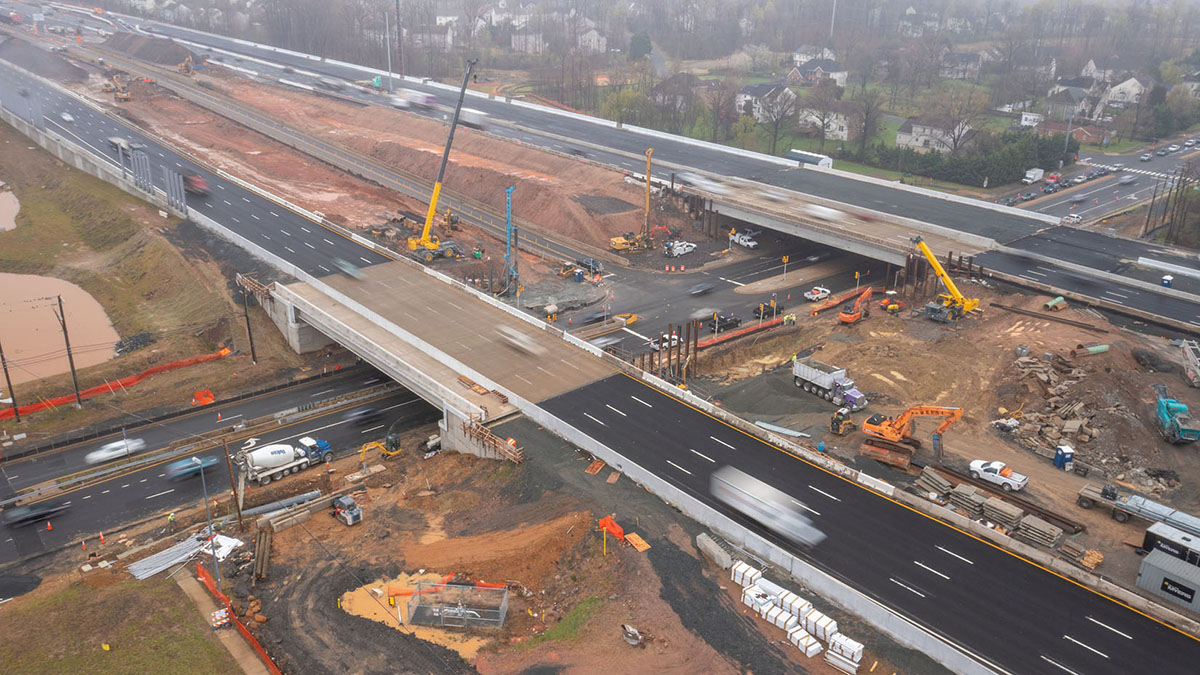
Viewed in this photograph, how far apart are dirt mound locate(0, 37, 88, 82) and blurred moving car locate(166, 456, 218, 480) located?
5122 inches

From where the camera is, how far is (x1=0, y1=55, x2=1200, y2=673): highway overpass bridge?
115 feet

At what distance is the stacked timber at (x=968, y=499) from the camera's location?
44.6 metres

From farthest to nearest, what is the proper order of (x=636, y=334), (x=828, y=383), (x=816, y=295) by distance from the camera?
(x=816, y=295) < (x=636, y=334) < (x=828, y=383)

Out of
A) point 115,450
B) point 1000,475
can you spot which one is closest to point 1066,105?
point 1000,475

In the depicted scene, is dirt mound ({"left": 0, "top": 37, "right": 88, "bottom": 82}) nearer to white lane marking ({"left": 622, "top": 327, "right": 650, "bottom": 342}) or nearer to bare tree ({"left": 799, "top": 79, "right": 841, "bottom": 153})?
bare tree ({"left": 799, "top": 79, "right": 841, "bottom": 153})

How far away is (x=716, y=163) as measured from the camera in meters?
113

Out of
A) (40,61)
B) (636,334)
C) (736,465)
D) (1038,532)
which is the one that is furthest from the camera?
(40,61)

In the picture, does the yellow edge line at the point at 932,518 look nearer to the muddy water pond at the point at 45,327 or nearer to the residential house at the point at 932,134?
the muddy water pond at the point at 45,327

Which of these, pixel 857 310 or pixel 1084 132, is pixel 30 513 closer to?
pixel 857 310

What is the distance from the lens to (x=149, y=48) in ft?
591

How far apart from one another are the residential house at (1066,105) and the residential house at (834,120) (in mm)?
37834

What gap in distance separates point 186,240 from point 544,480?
2412 inches

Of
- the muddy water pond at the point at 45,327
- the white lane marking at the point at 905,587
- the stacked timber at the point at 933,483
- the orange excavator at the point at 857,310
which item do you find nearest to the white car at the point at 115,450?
the muddy water pond at the point at 45,327

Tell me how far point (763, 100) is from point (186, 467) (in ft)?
388
